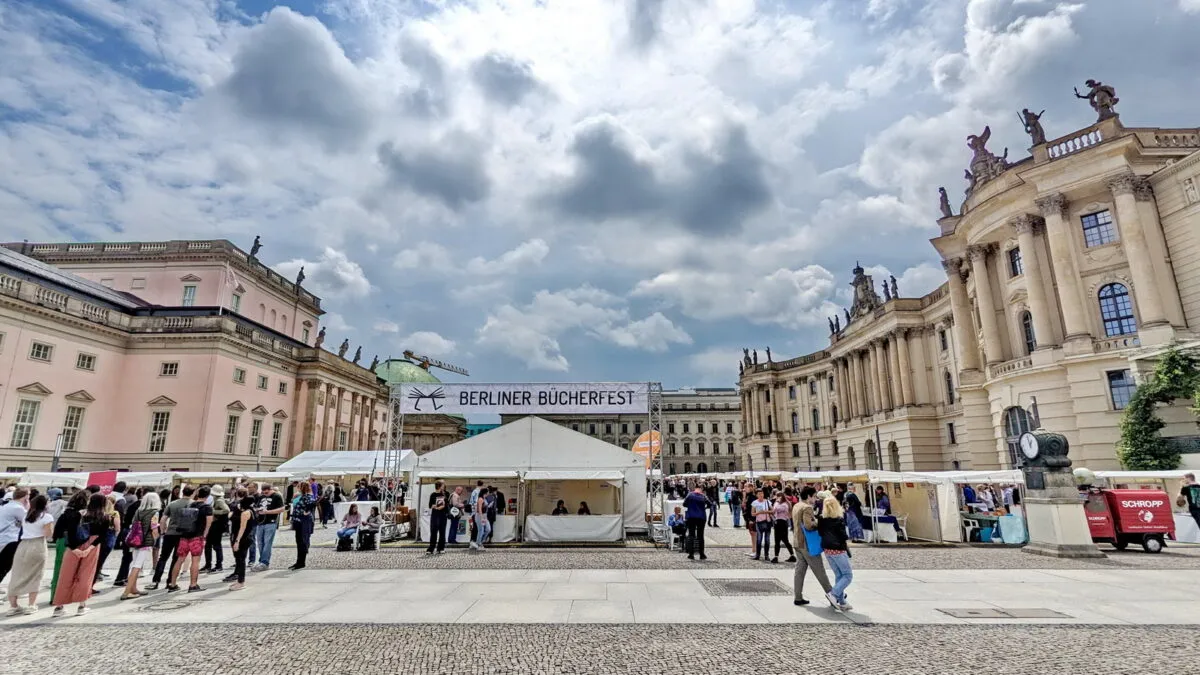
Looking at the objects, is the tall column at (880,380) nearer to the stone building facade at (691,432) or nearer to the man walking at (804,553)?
the man walking at (804,553)

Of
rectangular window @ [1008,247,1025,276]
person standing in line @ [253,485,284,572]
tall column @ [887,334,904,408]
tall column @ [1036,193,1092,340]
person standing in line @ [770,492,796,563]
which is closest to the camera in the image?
person standing in line @ [253,485,284,572]

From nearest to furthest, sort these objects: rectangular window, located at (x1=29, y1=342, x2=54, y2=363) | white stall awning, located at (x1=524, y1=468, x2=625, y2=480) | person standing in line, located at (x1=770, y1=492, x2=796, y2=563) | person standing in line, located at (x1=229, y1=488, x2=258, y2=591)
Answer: person standing in line, located at (x1=229, y1=488, x2=258, y2=591), person standing in line, located at (x1=770, y1=492, x2=796, y2=563), white stall awning, located at (x1=524, y1=468, x2=625, y2=480), rectangular window, located at (x1=29, y1=342, x2=54, y2=363)

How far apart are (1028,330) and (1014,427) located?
5.40m

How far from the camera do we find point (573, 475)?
19.3 m

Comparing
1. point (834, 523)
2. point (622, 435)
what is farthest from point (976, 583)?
point (622, 435)

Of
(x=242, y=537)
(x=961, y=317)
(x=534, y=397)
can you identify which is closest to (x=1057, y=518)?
(x=534, y=397)

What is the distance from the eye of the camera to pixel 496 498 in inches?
769

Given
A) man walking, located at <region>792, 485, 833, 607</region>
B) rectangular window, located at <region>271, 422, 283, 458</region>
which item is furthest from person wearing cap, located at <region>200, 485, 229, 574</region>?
rectangular window, located at <region>271, 422, 283, 458</region>

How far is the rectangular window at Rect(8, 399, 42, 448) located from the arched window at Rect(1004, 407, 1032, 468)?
166 ft

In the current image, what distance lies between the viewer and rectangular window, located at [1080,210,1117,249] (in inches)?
1076

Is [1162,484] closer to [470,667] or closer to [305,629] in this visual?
[470,667]

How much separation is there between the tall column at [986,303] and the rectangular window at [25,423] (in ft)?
169

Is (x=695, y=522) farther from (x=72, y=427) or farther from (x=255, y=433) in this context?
(x=255, y=433)

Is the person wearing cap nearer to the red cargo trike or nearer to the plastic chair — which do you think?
the plastic chair
